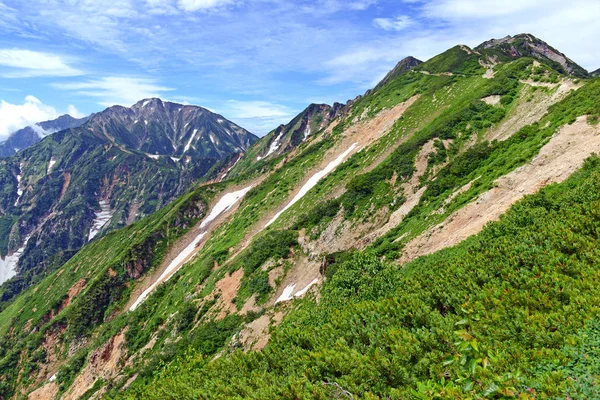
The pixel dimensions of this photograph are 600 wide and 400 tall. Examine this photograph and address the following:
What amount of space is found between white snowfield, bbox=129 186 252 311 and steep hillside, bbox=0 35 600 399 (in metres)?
0.76

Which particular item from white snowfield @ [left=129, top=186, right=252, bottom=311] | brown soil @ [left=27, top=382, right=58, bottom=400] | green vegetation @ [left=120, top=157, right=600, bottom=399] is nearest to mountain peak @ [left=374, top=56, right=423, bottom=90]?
white snowfield @ [left=129, top=186, right=252, bottom=311]

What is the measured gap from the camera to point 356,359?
10.4 meters

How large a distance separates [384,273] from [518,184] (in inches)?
644

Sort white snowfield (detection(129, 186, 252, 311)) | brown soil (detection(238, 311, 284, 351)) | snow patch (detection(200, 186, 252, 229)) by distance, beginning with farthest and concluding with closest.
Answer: snow patch (detection(200, 186, 252, 229)) < white snowfield (detection(129, 186, 252, 311)) < brown soil (detection(238, 311, 284, 351))

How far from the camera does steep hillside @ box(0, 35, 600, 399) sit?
955 centimetres

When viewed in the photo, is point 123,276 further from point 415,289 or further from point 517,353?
point 517,353

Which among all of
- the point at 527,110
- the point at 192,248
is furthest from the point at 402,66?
the point at 192,248

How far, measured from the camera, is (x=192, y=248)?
280ft

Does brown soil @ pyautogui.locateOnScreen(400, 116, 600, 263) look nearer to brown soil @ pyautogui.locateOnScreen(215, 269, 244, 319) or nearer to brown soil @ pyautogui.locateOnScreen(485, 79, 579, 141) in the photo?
brown soil @ pyautogui.locateOnScreen(485, 79, 579, 141)

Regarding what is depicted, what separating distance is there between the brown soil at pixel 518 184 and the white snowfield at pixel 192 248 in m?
62.7

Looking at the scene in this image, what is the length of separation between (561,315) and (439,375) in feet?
12.0

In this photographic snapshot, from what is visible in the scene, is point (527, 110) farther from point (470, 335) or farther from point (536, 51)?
point (536, 51)

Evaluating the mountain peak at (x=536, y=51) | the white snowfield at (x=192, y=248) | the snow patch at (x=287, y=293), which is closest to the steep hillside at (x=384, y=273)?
the white snowfield at (x=192, y=248)

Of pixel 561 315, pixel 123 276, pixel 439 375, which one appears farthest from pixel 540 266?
pixel 123 276
